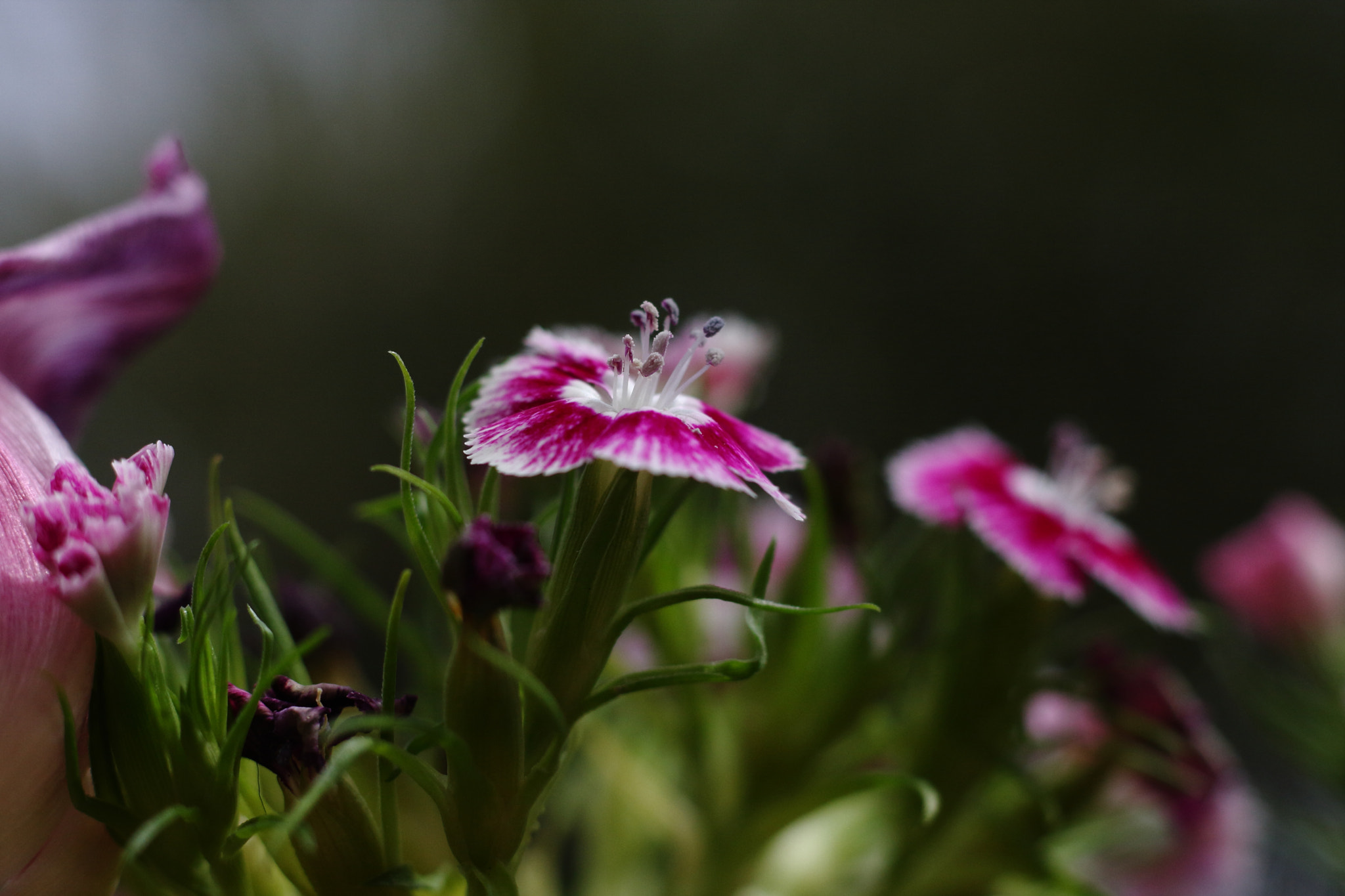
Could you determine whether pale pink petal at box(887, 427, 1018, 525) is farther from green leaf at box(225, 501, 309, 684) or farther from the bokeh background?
the bokeh background

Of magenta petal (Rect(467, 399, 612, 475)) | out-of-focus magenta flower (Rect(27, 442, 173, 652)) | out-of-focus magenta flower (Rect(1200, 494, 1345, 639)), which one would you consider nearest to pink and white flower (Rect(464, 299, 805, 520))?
magenta petal (Rect(467, 399, 612, 475))

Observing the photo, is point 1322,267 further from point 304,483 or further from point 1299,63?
point 304,483

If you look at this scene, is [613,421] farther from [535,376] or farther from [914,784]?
[914,784]

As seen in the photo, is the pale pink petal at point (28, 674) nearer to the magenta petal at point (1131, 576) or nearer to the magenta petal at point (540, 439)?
the magenta petal at point (540, 439)

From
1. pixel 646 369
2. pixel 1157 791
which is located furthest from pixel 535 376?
pixel 1157 791

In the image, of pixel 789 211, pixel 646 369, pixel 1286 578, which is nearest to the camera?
pixel 646 369

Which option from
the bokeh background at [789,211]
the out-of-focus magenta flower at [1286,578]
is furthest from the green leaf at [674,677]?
the bokeh background at [789,211]
